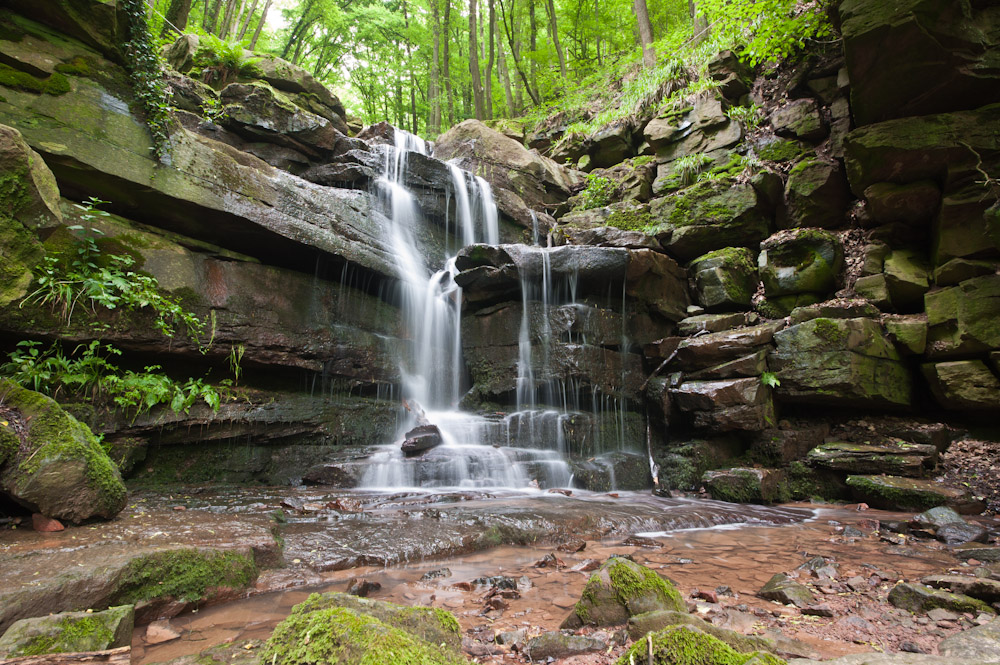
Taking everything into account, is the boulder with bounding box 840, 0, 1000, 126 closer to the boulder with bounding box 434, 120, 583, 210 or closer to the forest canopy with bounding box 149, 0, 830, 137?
the forest canopy with bounding box 149, 0, 830, 137

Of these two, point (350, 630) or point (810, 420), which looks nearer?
point (350, 630)

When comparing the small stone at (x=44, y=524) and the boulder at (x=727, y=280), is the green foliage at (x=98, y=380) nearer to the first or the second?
the small stone at (x=44, y=524)

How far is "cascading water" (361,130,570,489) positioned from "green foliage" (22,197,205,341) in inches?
145

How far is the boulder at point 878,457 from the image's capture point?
6.55 metres

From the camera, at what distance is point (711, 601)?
2877 millimetres

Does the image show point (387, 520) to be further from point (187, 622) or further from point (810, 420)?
point (810, 420)

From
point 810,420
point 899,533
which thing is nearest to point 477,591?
point 899,533

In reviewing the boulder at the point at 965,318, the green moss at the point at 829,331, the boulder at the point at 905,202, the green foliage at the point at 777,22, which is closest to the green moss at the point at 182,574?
the green moss at the point at 829,331

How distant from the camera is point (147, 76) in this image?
655 centimetres

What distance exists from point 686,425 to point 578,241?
4.76m

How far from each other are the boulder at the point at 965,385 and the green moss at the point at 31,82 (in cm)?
1318

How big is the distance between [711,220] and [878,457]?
547 cm

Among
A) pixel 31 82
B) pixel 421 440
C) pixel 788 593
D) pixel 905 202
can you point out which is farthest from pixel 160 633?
pixel 905 202

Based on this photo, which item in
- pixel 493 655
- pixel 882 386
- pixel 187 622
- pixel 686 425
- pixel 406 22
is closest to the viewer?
pixel 493 655
